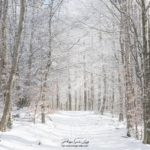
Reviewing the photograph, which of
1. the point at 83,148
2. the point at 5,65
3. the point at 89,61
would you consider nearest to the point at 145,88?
the point at 83,148

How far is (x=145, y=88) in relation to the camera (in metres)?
15.2

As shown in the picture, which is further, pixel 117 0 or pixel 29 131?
pixel 117 0

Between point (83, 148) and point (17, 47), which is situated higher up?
point (17, 47)

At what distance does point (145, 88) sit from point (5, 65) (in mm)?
6998

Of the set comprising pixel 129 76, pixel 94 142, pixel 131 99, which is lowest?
pixel 94 142

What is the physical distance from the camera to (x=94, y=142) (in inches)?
690

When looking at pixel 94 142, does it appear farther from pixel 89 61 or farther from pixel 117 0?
pixel 89 61

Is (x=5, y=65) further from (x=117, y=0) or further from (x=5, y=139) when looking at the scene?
(x=117, y=0)

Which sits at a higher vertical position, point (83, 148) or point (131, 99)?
point (131, 99)

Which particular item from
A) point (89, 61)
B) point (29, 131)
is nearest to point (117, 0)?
point (29, 131)

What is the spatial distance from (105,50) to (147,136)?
36.4 m

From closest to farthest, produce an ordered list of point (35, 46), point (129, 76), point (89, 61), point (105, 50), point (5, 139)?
point (5, 139) → point (129, 76) → point (35, 46) → point (105, 50) → point (89, 61)

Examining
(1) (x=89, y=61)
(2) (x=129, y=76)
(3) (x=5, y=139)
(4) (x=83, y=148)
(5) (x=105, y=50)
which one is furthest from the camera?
(1) (x=89, y=61)

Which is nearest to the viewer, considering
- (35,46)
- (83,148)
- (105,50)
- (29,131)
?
(83,148)
